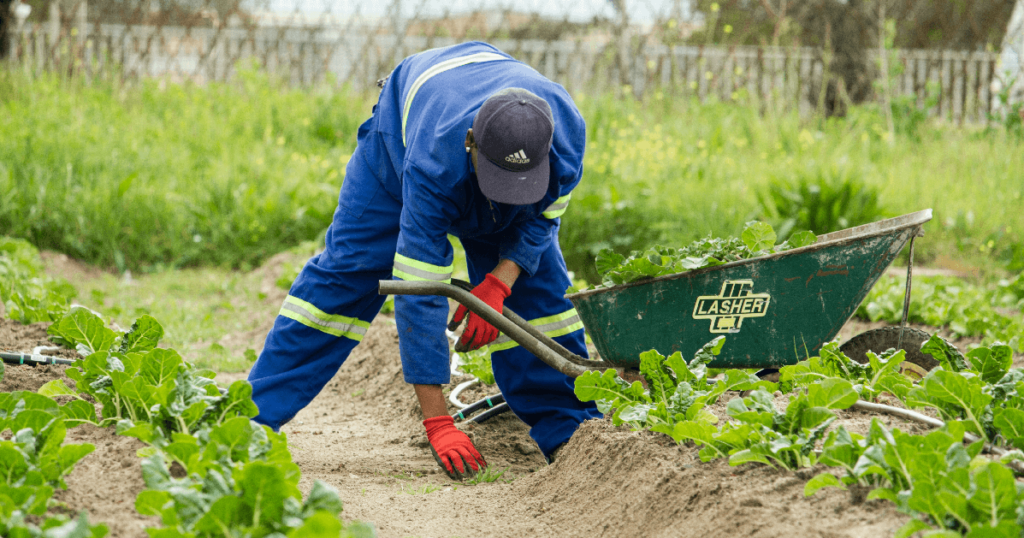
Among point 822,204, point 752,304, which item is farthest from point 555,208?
point 822,204

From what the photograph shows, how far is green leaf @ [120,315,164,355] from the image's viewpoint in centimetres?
241

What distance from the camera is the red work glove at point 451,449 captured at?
2.82 m

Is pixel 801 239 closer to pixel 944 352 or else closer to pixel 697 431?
pixel 944 352

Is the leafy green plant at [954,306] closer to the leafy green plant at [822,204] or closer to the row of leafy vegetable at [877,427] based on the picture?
the leafy green plant at [822,204]

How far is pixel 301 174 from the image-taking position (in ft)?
22.8

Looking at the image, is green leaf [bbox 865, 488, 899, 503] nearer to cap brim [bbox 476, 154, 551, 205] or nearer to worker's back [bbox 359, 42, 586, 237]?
cap brim [bbox 476, 154, 551, 205]

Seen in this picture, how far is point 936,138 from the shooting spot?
898 cm

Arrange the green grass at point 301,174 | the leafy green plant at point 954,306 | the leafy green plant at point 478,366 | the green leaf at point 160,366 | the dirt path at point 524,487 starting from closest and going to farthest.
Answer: the dirt path at point 524,487 → the green leaf at point 160,366 → the leafy green plant at point 478,366 → the leafy green plant at point 954,306 → the green grass at point 301,174

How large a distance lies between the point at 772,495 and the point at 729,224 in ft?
13.3

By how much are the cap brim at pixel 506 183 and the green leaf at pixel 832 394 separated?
3.27 ft

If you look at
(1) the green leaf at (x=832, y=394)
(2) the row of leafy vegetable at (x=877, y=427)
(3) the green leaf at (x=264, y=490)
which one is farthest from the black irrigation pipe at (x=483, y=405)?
(3) the green leaf at (x=264, y=490)

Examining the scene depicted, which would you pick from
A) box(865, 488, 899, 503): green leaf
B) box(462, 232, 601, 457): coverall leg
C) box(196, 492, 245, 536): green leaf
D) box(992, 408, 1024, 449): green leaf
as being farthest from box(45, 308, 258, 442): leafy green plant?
box(992, 408, 1024, 449): green leaf

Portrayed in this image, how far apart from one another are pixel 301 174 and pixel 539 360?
14.7ft

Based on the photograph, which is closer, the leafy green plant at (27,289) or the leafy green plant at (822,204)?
the leafy green plant at (27,289)
